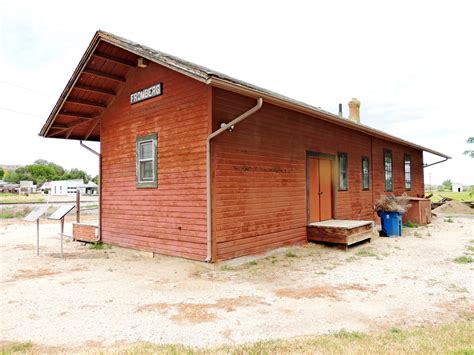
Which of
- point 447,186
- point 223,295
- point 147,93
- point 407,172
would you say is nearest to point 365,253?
point 223,295

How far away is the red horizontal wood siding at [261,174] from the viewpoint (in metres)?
6.60

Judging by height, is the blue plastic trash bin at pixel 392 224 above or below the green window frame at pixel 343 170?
below

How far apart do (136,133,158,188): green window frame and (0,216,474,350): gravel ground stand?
180cm

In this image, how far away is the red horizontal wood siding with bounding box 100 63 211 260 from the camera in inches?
262

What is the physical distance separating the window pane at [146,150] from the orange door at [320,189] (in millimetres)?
4348

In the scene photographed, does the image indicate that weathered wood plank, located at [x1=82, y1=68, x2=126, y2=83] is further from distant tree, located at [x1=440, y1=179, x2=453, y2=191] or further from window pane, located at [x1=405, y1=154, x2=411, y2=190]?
distant tree, located at [x1=440, y1=179, x2=453, y2=191]

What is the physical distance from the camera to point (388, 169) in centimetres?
1440

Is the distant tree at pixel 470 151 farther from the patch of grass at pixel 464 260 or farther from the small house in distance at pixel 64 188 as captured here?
the small house in distance at pixel 64 188

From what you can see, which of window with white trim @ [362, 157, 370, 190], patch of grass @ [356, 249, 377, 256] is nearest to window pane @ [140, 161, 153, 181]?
patch of grass @ [356, 249, 377, 256]

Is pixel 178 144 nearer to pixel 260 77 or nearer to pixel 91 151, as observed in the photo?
pixel 91 151

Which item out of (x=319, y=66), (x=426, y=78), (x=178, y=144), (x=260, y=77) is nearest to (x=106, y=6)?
(x=178, y=144)

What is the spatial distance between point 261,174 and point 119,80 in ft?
14.7

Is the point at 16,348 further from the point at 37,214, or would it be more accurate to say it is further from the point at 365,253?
the point at 365,253


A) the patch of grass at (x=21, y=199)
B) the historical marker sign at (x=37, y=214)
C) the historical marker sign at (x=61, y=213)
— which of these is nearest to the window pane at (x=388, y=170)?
the historical marker sign at (x=61, y=213)
